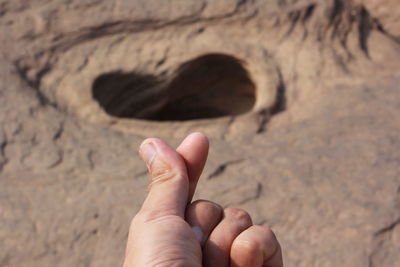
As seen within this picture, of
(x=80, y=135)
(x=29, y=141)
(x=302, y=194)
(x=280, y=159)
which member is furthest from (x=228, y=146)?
(x=29, y=141)

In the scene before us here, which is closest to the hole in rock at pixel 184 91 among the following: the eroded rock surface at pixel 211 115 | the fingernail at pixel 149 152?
the eroded rock surface at pixel 211 115

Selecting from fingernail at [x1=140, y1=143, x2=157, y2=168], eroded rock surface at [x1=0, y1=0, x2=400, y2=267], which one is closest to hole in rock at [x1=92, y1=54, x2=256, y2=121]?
eroded rock surface at [x1=0, y1=0, x2=400, y2=267]

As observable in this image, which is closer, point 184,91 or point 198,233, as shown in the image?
point 198,233

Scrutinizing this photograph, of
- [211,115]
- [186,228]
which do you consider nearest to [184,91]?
[211,115]

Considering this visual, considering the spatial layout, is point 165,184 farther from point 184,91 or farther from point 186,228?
point 184,91

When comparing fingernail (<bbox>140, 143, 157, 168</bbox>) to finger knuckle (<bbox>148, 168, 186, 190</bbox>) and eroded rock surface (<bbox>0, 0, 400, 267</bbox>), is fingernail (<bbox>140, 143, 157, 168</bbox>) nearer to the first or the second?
finger knuckle (<bbox>148, 168, 186, 190</bbox>)

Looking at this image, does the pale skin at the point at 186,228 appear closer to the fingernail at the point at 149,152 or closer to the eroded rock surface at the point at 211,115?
the fingernail at the point at 149,152

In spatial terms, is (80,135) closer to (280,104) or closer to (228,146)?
(228,146)
